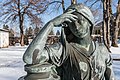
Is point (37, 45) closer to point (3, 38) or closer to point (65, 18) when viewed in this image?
point (65, 18)

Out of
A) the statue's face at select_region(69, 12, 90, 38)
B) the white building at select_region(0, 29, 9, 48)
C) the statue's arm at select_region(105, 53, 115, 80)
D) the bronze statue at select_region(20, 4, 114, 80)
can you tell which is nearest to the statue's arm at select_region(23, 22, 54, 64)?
the bronze statue at select_region(20, 4, 114, 80)

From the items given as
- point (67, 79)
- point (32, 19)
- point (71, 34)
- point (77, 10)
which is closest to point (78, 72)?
point (67, 79)

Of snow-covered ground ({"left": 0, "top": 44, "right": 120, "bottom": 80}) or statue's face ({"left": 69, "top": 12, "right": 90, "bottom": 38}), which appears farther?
snow-covered ground ({"left": 0, "top": 44, "right": 120, "bottom": 80})

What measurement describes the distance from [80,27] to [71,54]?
0.17 meters

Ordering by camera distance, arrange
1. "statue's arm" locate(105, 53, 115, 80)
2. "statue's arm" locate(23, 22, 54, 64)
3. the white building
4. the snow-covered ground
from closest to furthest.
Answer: "statue's arm" locate(23, 22, 54, 64) < "statue's arm" locate(105, 53, 115, 80) < the snow-covered ground < the white building

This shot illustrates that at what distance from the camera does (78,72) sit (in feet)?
4.36

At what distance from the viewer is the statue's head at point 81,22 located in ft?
4.24

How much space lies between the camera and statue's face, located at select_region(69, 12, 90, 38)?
51.1 inches

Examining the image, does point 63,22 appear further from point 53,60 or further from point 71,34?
point 53,60

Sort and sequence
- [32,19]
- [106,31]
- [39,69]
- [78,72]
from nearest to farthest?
[39,69], [78,72], [106,31], [32,19]

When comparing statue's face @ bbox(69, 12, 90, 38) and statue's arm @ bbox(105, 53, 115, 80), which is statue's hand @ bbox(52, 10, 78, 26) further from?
statue's arm @ bbox(105, 53, 115, 80)

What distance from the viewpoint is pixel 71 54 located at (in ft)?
4.43

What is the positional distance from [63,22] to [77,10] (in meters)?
0.11

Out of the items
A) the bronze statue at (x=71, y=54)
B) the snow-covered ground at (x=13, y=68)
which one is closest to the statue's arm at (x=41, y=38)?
the bronze statue at (x=71, y=54)
